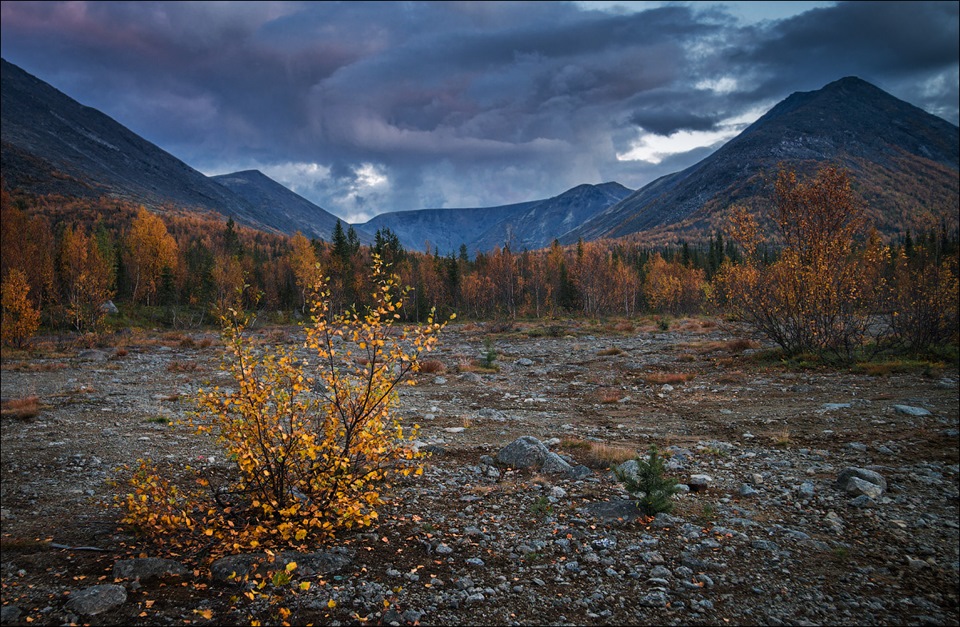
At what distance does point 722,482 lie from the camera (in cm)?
857

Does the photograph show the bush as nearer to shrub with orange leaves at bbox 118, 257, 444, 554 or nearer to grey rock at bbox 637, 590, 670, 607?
grey rock at bbox 637, 590, 670, 607

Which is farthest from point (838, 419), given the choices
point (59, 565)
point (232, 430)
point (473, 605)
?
point (59, 565)

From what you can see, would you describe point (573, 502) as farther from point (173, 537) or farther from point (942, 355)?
point (942, 355)

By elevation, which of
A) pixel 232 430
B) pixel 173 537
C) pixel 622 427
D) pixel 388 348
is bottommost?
pixel 622 427

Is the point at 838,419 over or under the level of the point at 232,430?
under

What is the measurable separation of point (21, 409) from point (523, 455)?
16017 mm

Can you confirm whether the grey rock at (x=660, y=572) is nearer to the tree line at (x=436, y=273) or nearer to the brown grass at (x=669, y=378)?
the tree line at (x=436, y=273)

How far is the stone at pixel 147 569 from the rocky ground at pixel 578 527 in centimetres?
2

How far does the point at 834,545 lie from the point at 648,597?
10.0ft

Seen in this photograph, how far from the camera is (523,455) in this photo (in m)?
9.71

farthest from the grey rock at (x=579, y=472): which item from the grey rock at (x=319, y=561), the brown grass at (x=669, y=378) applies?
the brown grass at (x=669, y=378)

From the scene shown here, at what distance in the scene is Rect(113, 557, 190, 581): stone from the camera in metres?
5.37

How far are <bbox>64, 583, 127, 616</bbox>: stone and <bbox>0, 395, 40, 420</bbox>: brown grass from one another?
42.9ft

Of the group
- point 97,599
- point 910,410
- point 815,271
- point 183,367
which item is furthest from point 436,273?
point 97,599
